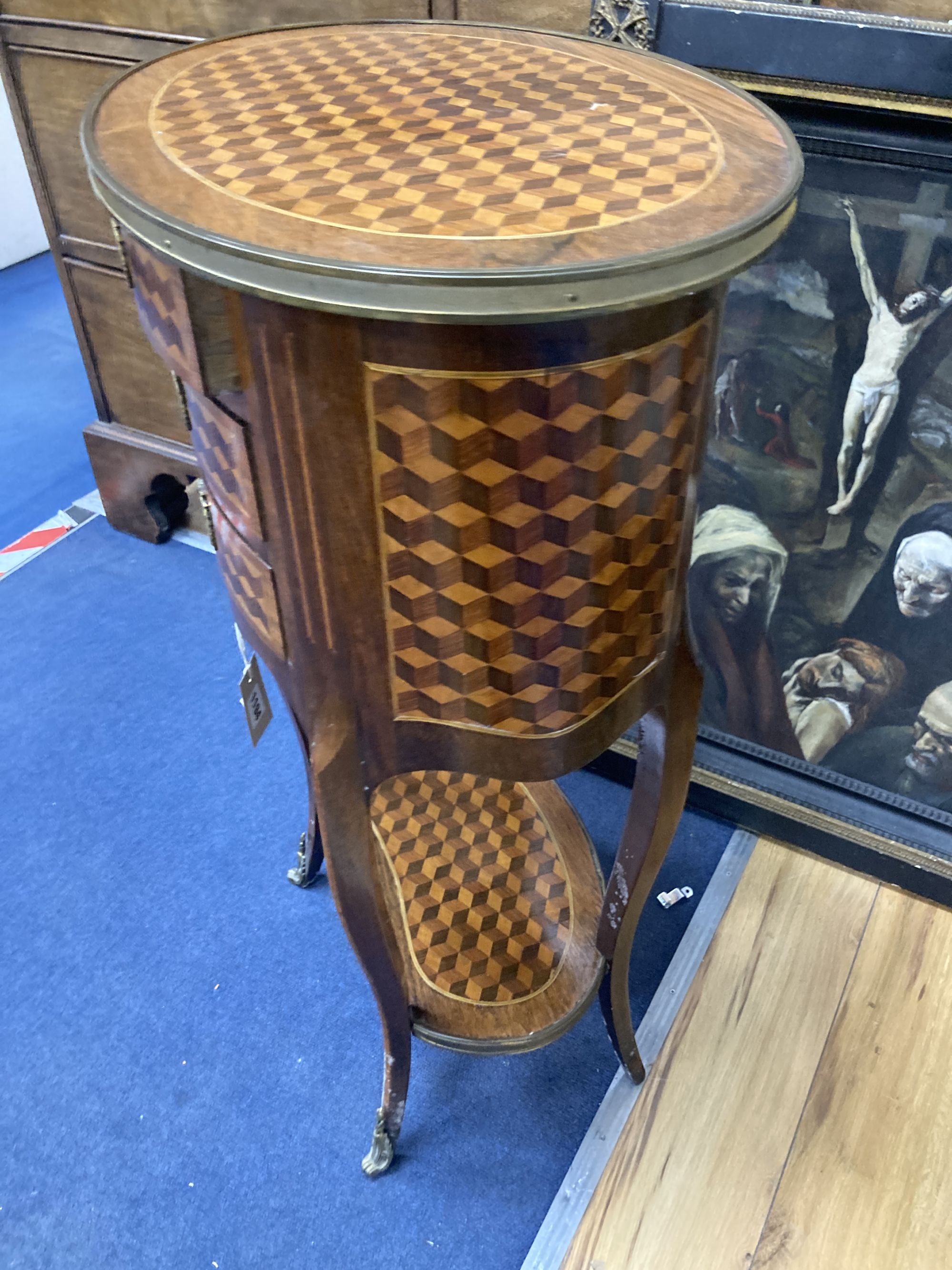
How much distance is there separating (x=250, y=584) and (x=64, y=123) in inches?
47.4

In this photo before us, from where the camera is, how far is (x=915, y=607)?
46.9 inches

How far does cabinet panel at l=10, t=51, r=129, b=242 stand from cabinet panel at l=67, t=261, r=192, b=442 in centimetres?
9

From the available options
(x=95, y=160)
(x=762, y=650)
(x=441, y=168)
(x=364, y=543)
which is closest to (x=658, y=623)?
(x=364, y=543)

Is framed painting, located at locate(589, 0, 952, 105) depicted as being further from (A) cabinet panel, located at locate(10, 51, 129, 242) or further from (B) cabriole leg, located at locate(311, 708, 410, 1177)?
(A) cabinet panel, located at locate(10, 51, 129, 242)

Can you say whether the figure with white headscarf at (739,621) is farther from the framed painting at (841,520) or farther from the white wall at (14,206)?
the white wall at (14,206)

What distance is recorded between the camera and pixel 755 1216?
3.50 ft

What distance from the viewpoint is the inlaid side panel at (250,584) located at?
738 millimetres

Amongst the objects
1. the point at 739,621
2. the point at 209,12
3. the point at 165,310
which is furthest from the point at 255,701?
the point at 209,12

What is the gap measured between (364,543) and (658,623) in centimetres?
25

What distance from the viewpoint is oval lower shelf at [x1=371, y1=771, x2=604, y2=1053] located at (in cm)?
114

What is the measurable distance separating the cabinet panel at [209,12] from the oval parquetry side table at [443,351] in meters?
0.35

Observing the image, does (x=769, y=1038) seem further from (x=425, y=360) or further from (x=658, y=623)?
(x=425, y=360)

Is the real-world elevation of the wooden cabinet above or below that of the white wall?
above

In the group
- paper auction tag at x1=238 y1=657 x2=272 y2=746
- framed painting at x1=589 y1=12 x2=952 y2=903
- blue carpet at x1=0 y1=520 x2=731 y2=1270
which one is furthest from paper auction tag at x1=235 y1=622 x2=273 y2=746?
framed painting at x1=589 y1=12 x2=952 y2=903
